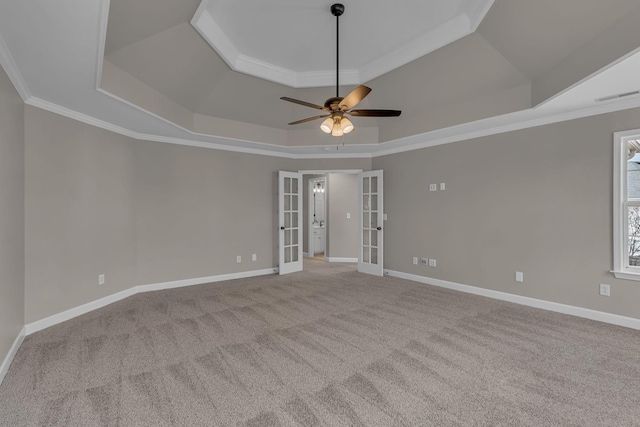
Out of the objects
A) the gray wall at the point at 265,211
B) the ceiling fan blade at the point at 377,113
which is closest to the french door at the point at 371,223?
the gray wall at the point at 265,211

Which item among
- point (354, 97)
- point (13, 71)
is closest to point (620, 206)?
point (354, 97)

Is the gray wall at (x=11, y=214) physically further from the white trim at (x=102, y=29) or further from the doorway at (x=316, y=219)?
the doorway at (x=316, y=219)

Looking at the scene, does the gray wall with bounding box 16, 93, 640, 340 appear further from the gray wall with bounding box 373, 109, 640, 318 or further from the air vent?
the air vent

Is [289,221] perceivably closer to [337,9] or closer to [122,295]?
[122,295]

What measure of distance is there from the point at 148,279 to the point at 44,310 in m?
1.49

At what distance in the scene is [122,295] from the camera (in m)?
4.40

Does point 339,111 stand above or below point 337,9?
below

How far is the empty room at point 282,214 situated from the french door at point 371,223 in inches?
8.9

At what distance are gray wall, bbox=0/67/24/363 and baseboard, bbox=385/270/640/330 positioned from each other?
5.31 m

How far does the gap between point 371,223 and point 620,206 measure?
11.9ft

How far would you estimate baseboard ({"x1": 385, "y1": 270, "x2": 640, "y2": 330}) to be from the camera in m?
3.37

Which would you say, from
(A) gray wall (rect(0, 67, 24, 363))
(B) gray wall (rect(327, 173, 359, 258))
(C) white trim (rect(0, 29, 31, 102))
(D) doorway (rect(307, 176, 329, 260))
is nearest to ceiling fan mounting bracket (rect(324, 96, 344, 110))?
(C) white trim (rect(0, 29, 31, 102))

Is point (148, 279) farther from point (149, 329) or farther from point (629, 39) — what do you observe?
point (629, 39)

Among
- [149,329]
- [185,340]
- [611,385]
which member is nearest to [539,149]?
[611,385]
